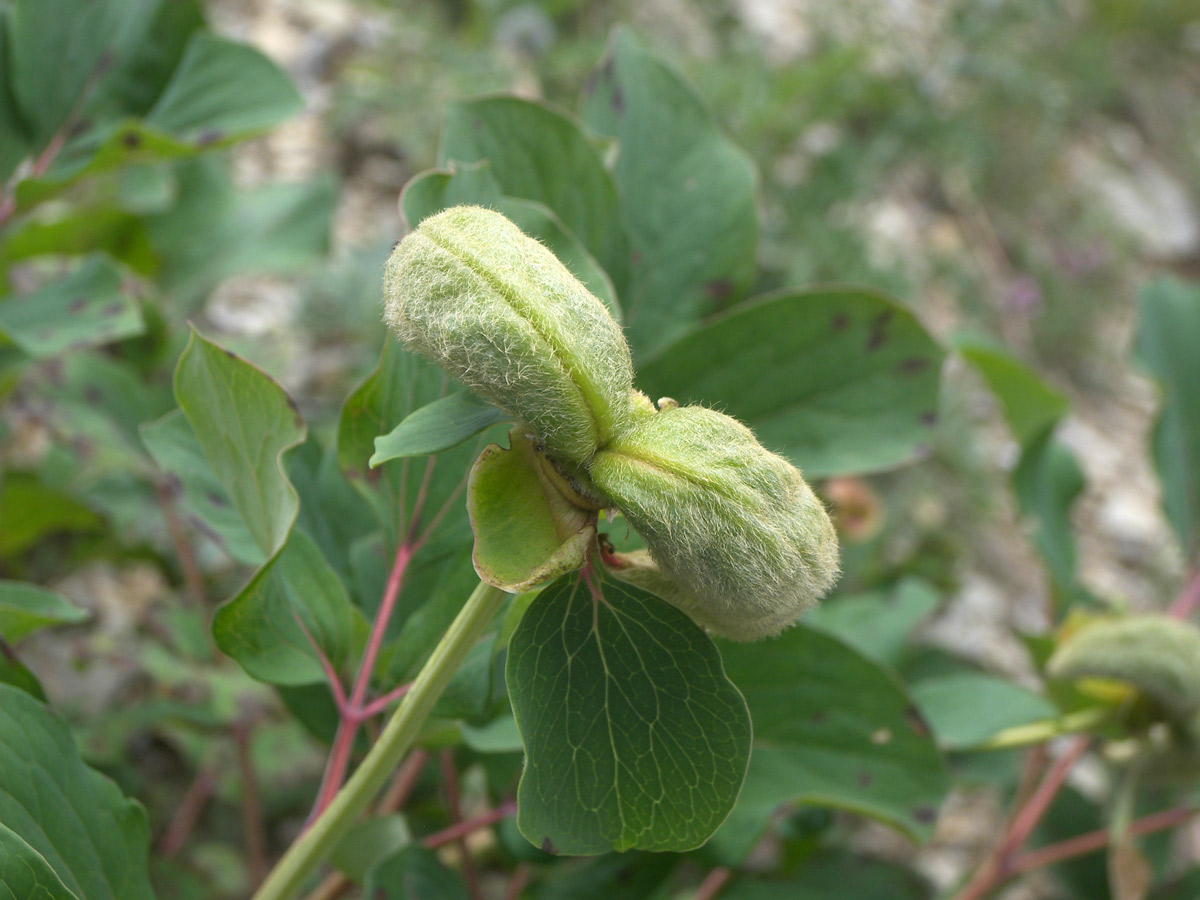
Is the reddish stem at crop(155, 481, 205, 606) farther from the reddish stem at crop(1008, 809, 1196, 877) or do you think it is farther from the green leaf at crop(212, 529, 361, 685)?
the reddish stem at crop(1008, 809, 1196, 877)

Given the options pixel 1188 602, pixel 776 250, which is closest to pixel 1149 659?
pixel 1188 602

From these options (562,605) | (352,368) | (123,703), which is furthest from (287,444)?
(352,368)

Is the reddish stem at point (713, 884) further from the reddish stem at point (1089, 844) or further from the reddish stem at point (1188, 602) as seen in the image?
the reddish stem at point (1188, 602)

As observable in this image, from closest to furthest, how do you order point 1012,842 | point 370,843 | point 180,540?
1. point 370,843
2. point 1012,842
3. point 180,540

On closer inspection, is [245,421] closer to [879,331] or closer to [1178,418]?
[879,331]

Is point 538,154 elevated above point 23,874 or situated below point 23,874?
above

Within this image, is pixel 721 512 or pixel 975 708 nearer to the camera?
pixel 721 512

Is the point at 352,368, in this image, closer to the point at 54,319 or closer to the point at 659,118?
the point at 54,319

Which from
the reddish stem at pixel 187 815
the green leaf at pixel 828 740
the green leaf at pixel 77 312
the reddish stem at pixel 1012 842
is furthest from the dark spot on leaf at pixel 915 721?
the reddish stem at pixel 187 815
